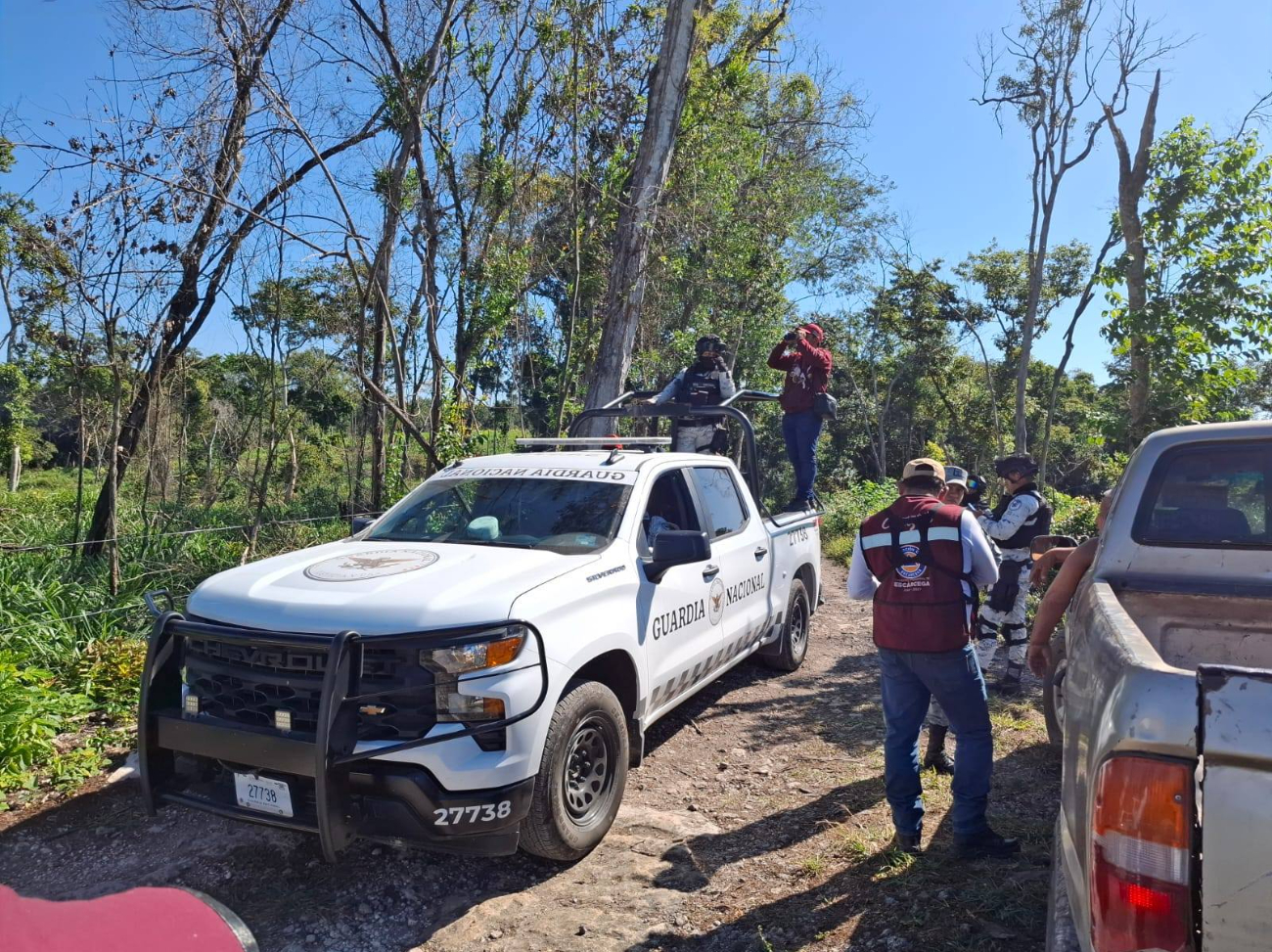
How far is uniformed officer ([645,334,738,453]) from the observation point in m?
7.84

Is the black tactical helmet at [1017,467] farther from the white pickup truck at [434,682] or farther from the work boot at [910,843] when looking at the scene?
the work boot at [910,843]

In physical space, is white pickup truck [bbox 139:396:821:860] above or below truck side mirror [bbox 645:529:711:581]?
below

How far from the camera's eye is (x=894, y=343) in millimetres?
34250

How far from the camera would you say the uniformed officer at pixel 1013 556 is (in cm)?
607

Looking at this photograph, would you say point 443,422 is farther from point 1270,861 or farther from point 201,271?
point 1270,861

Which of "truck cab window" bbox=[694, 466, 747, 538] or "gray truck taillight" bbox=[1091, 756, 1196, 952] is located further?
"truck cab window" bbox=[694, 466, 747, 538]

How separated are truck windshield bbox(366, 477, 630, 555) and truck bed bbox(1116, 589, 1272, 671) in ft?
7.72

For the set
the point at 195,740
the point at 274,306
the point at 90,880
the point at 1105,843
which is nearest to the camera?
the point at 1105,843

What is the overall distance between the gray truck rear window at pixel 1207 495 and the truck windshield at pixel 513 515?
2.39m

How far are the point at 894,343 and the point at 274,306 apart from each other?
2947cm

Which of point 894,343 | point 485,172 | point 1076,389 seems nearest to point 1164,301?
point 485,172

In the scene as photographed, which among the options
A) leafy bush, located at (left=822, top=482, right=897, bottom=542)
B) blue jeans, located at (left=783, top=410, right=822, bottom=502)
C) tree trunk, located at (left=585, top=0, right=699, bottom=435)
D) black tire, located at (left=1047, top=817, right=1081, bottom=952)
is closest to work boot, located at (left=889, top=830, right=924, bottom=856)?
black tire, located at (left=1047, top=817, right=1081, bottom=952)

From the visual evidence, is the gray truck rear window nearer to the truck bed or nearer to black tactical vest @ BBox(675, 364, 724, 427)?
the truck bed

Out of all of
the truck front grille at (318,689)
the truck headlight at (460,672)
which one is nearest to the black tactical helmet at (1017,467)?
the truck headlight at (460,672)
